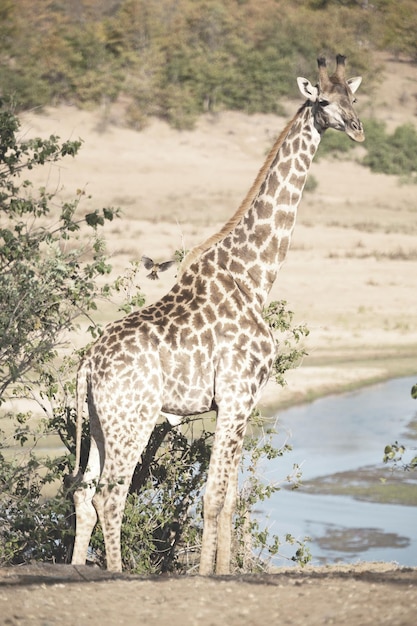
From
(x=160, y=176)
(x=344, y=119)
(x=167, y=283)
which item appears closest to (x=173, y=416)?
(x=344, y=119)

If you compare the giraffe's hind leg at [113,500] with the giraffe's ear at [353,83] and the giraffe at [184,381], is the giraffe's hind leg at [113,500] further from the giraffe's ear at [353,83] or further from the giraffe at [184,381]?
the giraffe's ear at [353,83]

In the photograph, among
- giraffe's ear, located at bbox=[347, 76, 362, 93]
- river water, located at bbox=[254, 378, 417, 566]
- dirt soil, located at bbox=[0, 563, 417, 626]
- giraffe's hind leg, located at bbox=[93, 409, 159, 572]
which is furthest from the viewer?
river water, located at bbox=[254, 378, 417, 566]

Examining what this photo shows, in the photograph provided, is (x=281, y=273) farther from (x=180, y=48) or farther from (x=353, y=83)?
(x=180, y=48)

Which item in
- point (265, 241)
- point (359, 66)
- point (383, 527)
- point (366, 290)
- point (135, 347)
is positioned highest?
point (359, 66)

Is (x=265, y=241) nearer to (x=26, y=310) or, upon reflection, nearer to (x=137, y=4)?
(x=26, y=310)

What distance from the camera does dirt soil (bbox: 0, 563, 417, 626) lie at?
5547 millimetres

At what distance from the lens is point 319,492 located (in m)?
14.4

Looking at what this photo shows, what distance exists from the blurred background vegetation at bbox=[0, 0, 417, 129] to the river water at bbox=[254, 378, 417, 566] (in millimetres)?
22865

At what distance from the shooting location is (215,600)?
231 inches

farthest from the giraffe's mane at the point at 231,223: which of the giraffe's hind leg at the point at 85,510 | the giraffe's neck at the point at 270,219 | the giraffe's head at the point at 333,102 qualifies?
the giraffe's hind leg at the point at 85,510

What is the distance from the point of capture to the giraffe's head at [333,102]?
840cm

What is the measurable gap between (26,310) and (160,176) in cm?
2851

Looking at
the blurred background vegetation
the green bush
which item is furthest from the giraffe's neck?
the green bush

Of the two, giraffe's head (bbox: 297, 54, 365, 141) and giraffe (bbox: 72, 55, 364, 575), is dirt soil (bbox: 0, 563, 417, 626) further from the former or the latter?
giraffe's head (bbox: 297, 54, 365, 141)
